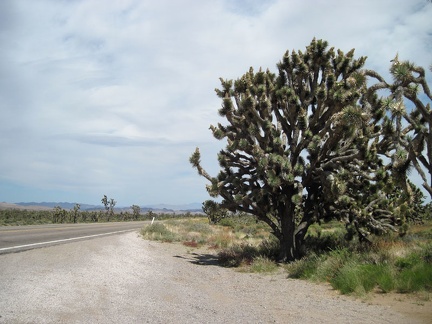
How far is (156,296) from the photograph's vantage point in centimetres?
709

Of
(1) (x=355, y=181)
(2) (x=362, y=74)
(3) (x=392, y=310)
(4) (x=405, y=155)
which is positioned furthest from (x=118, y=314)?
(1) (x=355, y=181)

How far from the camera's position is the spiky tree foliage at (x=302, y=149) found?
1126 cm

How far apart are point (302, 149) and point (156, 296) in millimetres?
7433

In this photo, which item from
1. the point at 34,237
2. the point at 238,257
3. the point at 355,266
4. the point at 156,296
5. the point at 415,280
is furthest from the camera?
the point at 34,237

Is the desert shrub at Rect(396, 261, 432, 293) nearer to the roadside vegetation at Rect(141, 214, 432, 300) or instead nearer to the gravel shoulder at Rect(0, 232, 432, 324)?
the roadside vegetation at Rect(141, 214, 432, 300)

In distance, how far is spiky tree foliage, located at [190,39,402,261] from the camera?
1126cm

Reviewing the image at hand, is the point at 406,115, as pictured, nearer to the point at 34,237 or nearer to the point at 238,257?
the point at 238,257

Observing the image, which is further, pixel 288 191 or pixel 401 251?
pixel 288 191

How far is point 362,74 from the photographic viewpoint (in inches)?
419

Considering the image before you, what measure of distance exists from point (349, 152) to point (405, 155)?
128 inches

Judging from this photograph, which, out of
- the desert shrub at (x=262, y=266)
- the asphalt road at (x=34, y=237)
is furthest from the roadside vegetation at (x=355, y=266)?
the asphalt road at (x=34, y=237)

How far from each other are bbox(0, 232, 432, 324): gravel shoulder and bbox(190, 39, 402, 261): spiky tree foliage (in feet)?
9.98

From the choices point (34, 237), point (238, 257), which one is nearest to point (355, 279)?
point (238, 257)

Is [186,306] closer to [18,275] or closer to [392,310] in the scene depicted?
[392,310]
